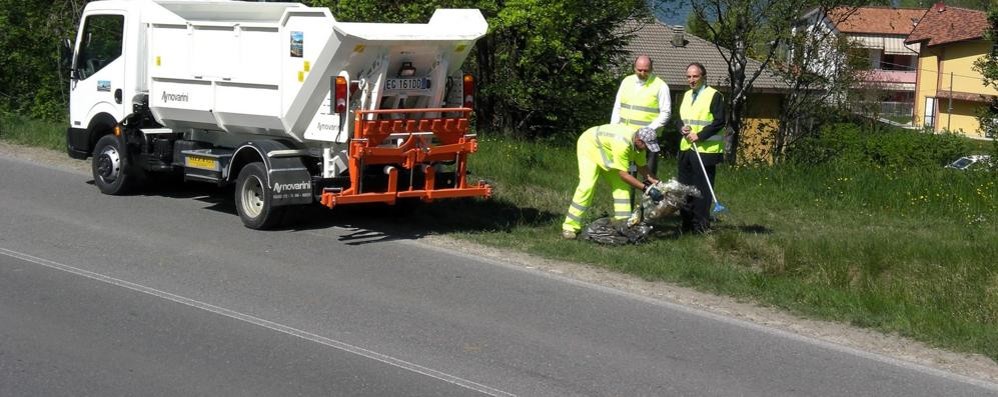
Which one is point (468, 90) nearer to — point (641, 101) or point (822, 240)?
point (641, 101)

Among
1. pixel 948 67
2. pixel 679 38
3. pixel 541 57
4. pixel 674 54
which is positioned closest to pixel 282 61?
pixel 541 57

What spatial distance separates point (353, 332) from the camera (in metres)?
7.80

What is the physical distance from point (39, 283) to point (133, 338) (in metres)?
1.90

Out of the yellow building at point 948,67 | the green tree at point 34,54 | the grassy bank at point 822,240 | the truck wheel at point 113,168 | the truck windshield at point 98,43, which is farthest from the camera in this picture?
the yellow building at point 948,67

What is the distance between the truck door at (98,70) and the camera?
548 inches

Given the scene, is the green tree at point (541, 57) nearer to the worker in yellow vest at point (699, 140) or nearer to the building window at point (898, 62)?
the worker in yellow vest at point (699, 140)

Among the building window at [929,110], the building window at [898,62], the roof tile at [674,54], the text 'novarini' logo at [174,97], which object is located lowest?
the text 'novarini' logo at [174,97]

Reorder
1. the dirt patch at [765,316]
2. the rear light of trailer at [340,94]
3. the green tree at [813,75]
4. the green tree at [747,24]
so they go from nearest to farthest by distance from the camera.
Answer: the dirt patch at [765,316], the rear light of trailer at [340,94], the green tree at [747,24], the green tree at [813,75]

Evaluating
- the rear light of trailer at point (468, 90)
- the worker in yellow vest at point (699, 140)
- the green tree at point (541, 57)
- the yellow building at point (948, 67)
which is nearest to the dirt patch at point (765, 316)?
the rear light of trailer at point (468, 90)

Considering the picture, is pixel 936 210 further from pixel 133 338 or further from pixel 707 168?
pixel 133 338

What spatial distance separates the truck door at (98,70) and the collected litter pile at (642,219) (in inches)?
240

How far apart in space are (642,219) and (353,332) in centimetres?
421

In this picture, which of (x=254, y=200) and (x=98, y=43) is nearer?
(x=254, y=200)

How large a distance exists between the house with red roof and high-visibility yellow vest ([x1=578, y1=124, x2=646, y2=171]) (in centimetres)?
1819
